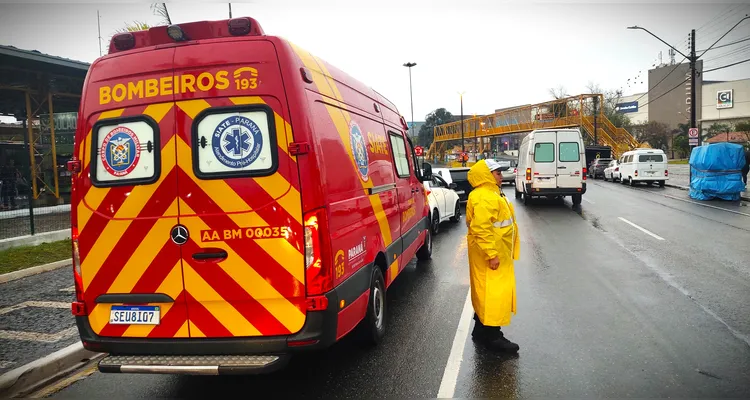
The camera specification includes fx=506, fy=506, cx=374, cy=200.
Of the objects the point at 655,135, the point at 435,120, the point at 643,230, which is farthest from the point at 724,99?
the point at 643,230

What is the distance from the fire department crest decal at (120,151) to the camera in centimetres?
374

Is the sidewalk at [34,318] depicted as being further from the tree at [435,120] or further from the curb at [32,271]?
the tree at [435,120]

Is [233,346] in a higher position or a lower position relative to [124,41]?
lower

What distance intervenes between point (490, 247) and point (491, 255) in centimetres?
7

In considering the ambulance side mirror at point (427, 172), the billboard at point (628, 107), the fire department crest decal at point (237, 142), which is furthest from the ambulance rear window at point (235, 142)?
the billboard at point (628, 107)

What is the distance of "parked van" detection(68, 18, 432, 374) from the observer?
140 inches

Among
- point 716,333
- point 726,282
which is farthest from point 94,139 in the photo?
point 726,282

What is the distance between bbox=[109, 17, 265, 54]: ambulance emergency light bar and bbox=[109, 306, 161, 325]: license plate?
201 cm

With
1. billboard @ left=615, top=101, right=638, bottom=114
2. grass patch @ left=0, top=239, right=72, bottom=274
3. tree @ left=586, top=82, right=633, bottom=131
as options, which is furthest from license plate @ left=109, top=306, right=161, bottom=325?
billboard @ left=615, top=101, right=638, bottom=114

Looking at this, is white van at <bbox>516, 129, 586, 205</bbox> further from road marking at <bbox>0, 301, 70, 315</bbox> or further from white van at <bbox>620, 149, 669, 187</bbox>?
road marking at <bbox>0, 301, 70, 315</bbox>

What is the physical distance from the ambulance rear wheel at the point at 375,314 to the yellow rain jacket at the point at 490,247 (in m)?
0.93

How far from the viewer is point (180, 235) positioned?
3617 millimetres

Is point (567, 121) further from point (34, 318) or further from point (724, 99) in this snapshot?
point (724, 99)

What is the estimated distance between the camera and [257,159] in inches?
140
